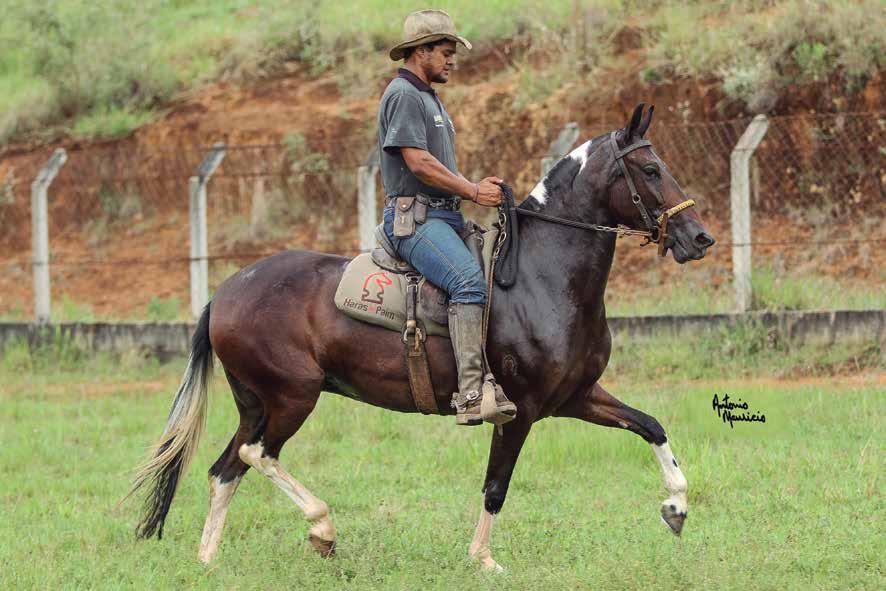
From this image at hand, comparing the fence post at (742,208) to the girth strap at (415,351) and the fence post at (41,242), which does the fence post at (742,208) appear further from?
the fence post at (41,242)

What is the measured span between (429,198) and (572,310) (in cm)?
102

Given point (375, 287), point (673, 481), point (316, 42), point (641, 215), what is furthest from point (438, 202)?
point (316, 42)

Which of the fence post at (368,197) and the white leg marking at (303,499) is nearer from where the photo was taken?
the white leg marking at (303,499)

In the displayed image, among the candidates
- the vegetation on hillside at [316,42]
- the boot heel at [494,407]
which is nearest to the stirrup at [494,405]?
the boot heel at [494,407]

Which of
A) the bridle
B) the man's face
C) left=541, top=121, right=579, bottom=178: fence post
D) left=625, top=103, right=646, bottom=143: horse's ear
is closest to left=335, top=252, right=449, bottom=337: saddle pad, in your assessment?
the bridle

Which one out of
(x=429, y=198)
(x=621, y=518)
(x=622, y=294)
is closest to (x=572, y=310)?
(x=429, y=198)

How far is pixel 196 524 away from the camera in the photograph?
26.8 ft

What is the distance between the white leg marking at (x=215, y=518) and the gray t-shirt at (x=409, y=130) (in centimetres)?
198

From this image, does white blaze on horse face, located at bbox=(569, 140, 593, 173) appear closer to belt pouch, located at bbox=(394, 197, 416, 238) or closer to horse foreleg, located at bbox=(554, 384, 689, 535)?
belt pouch, located at bbox=(394, 197, 416, 238)

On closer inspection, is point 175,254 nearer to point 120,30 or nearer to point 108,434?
point 120,30

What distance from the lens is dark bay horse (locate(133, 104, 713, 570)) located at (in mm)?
6840

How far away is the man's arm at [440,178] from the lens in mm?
6781

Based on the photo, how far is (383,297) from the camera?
705cm

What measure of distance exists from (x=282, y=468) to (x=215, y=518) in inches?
19.8
